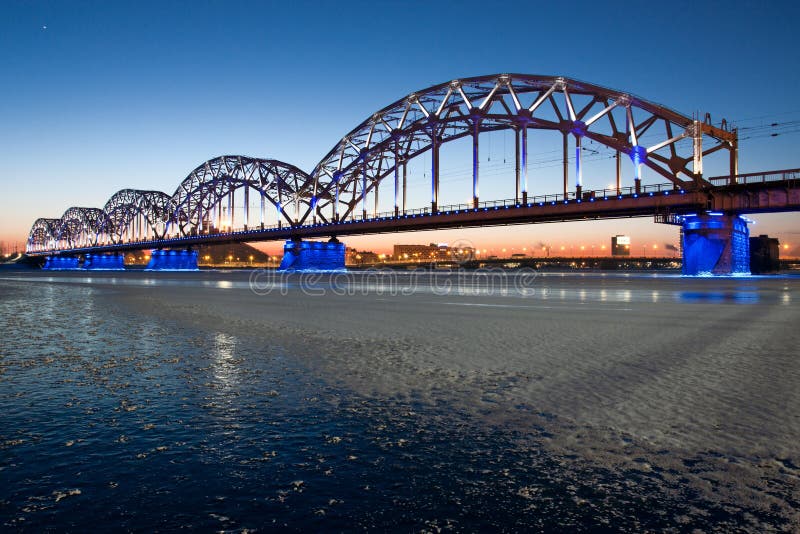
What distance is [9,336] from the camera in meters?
10.7

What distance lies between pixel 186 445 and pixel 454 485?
1.98 m

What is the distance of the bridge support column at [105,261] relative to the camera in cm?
16050

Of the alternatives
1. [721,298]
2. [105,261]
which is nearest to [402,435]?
[721,298]

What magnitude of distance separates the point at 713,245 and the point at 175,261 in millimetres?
112611

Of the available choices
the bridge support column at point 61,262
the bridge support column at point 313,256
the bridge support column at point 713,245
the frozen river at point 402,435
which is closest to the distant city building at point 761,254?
the bridge support column at point 713,245

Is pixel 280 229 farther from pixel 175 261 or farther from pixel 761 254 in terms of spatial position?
pixel 761 254

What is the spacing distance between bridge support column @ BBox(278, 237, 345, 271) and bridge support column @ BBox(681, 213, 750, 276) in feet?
182

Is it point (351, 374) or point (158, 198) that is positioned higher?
point (158, 198)

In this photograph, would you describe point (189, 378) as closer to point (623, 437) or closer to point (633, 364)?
point (623, 437)

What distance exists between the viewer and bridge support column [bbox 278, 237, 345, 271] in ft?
299

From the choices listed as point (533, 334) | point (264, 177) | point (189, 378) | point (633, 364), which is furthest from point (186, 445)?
point (264, 177)

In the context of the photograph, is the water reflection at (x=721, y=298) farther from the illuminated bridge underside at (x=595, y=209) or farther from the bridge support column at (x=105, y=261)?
the bridge support column at (x=105, y=261)

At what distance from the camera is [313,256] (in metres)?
91.8

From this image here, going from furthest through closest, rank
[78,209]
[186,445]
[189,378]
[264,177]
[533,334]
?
[78,209] < [264,177] < [533,334] < [189,378] < [186,445]
